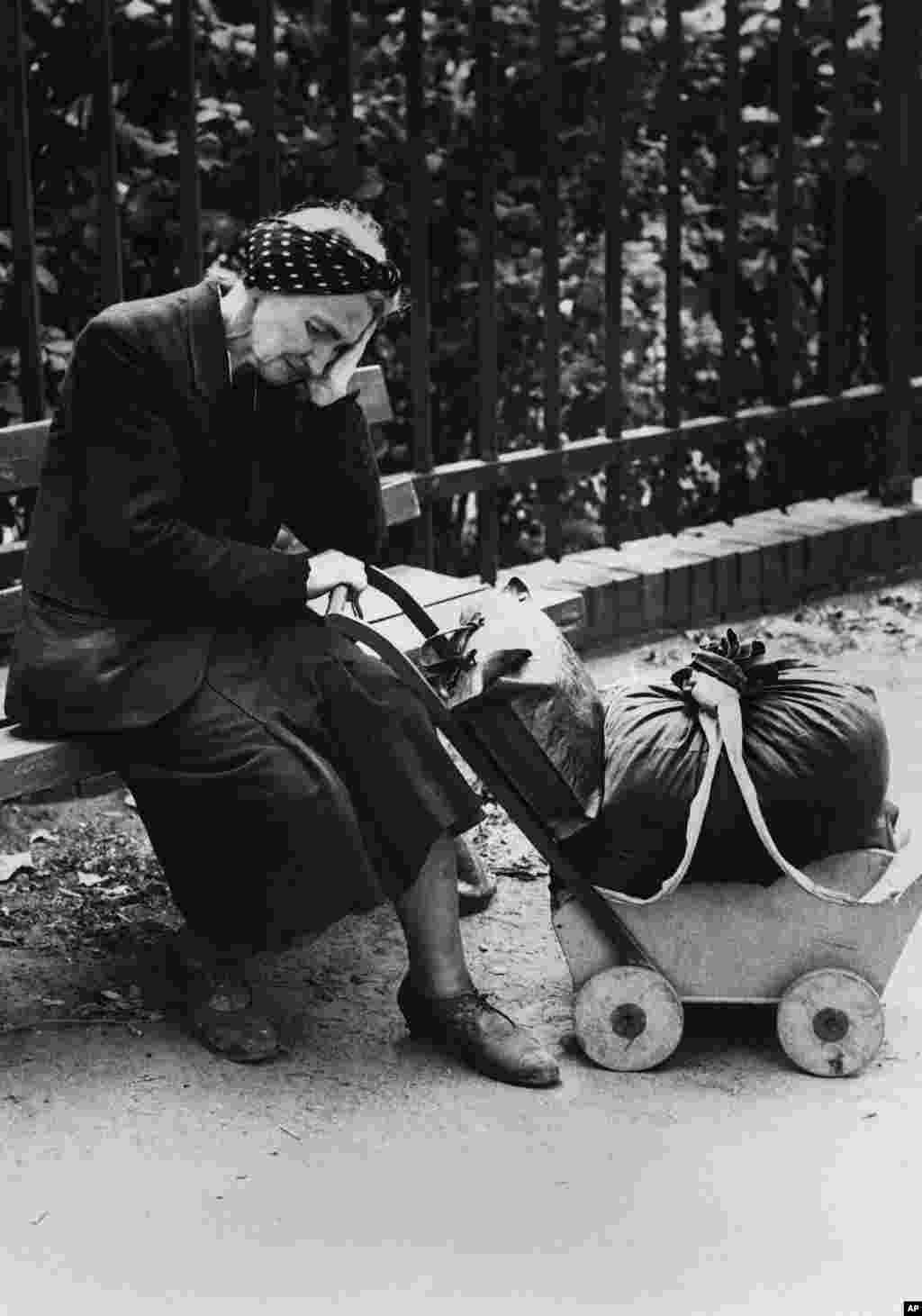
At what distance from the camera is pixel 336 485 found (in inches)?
152

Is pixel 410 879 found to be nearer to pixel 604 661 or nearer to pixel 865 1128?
pixel 865 1128

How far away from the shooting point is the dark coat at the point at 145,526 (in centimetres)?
→ 354

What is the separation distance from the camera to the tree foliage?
5.11 meters

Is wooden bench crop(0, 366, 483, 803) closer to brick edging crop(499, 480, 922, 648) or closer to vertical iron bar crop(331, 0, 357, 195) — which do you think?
vertical iron bar crop(331, 0, 357, 195)

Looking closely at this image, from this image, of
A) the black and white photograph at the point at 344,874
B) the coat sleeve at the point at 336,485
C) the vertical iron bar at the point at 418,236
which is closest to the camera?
the black and white photograph at the point at 344,874

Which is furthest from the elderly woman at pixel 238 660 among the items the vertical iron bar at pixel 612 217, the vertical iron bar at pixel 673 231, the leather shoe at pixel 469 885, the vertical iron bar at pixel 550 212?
the vertical iron bar at pixel 673 231

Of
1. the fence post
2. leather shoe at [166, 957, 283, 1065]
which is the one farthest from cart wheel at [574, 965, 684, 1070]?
the fence post

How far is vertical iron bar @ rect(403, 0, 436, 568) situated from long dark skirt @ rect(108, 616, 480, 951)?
5.75 ft

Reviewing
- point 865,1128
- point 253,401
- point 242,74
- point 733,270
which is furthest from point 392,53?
point 865,1128

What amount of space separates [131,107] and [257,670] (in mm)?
2176

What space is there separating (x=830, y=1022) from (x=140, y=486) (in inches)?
57.1

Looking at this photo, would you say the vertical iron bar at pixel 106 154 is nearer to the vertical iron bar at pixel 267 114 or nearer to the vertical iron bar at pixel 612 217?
the vertical iron bar at pixel 267 114

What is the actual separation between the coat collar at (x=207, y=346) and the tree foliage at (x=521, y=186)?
3.31 ft

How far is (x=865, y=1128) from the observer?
132 inches
